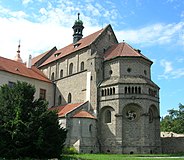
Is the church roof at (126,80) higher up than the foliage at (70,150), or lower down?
higher up

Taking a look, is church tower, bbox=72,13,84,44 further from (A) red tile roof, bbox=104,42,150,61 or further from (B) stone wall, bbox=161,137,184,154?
(B) stone wall, bbox=161,137,184,154

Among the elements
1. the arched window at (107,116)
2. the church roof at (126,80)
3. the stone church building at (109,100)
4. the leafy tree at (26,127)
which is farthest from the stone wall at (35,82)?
the leafy tree at (26,127)

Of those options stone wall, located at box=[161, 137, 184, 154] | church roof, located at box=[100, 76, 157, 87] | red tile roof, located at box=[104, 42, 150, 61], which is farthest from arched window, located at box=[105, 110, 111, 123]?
stone wall, located at box=[161, 137, 184, 154]

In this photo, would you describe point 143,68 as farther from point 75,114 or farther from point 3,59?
point 3,59

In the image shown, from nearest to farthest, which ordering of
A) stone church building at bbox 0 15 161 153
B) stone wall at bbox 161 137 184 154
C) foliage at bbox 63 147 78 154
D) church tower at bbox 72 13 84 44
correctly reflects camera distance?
foliage at bbox 63 147 78 154, stone church building at bbox 0 15 161 153, stone wall at bbox 161 137 184 154, church tower at bbox 72 13 84 44

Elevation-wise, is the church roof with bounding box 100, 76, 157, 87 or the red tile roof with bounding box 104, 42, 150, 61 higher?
the red tile roof with bounding box 104, 42, 150, 61

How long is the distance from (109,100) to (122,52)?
766 cm

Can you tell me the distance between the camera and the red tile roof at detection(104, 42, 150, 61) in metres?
39.5

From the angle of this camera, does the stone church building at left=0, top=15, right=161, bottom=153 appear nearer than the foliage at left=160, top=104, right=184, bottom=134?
Yes

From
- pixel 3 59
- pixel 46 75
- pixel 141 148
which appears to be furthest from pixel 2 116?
pixel 46 75

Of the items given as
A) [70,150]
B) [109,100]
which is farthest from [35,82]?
[70,150]

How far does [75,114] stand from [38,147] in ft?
48.5

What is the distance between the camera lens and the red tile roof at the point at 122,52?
129 ft

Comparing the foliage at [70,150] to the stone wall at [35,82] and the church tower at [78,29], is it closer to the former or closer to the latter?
the stone wall at [35,82]
